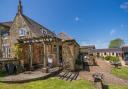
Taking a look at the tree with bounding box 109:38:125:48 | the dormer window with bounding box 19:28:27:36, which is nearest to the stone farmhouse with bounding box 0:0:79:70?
the dormer window with bounding box 19:28:27:36

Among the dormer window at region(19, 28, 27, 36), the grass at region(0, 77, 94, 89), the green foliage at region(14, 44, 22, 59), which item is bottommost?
the grass at region(0, 77, 94, 89)

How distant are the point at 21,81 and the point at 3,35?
18.6 metres

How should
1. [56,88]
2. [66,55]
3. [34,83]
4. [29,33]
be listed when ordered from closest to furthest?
[56,88]
[34,83]
[66,55]
[29,33]

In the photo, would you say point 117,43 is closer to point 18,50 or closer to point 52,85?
point 18,50

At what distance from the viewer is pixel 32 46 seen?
87.7ft

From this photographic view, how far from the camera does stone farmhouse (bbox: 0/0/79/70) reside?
76.0 feet

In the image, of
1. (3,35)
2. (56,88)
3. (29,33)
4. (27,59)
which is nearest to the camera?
(56,88)

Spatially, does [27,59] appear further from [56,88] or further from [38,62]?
[56,88]

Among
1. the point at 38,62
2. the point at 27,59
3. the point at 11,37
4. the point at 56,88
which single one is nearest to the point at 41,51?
the point at 38,62

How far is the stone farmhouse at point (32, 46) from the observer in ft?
76.0

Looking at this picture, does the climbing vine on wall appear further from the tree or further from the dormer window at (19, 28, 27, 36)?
the tree

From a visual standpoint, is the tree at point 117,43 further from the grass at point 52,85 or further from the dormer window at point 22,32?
the grass at point 52,85

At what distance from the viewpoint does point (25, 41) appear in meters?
24.1

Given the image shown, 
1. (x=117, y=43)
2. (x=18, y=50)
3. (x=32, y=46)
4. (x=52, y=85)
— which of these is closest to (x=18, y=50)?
(x=18, y=50)
